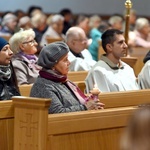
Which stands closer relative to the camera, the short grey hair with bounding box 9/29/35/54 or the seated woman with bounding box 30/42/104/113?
the seated woman with bounding box 30/42/104/113

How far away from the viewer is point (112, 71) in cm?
513

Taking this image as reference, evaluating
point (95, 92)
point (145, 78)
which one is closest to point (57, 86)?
point (95, 92)

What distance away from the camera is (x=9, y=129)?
12.0ft

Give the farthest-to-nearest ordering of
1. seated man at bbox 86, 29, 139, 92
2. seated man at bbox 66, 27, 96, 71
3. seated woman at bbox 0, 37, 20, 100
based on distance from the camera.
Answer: seated man at bbox 66, 27, 96, 71 → seated man at bbox 86, 29, 139, 92 → seated woman at bbox 0, 37, 20, 100

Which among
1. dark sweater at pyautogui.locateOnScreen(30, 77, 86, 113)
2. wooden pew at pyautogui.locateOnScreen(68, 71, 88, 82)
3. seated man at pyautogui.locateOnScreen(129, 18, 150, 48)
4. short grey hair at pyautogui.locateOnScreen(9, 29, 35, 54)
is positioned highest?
short grey hair at pyautogui.locateOnScreen(9, 29, 35, 54)

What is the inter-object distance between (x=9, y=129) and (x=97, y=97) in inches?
29.0

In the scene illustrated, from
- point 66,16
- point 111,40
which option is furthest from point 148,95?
point 66,16

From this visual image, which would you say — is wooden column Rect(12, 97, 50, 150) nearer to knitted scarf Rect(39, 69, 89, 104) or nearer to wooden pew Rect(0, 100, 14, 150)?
wooden pew Rect(0, 100, 14, 150)

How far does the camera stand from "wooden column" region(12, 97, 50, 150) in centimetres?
325

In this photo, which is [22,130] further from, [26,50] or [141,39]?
[141,39]

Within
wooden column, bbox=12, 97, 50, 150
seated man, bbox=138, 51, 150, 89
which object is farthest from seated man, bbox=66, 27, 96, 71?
wooden column, bbox=12, 97, 50, 150

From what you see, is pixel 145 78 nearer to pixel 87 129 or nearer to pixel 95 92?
pixel 95 92

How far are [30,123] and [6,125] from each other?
0.35 m

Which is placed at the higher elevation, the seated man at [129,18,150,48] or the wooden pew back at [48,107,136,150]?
the wooden pew back at [48,107,136,150]
